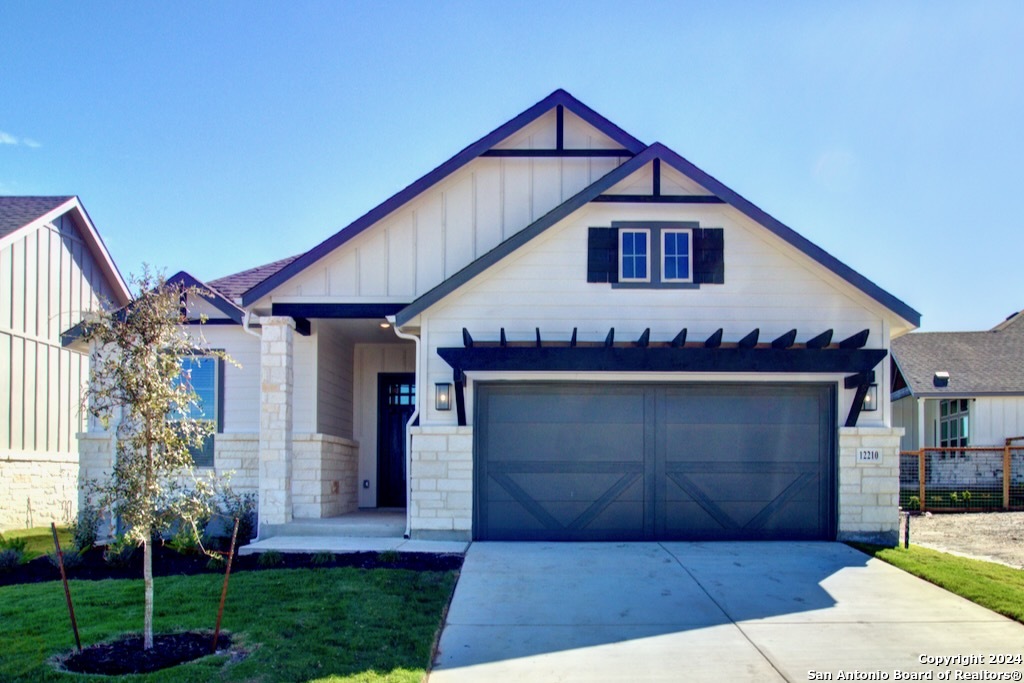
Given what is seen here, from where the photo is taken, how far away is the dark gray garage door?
484 inches

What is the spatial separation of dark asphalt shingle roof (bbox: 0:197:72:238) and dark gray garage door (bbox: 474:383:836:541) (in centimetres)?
1278

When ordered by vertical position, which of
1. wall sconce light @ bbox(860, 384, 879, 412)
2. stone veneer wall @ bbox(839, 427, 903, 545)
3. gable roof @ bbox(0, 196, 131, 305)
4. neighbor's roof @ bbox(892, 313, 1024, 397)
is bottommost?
stone veneer wall @ bbox(839, 427, 903, 545)

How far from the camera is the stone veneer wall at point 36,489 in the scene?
Answer: 61.1ft

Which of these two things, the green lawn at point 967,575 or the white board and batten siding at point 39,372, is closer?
the green lawn at point 967,575

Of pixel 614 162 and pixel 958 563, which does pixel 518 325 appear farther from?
pixel 958 563

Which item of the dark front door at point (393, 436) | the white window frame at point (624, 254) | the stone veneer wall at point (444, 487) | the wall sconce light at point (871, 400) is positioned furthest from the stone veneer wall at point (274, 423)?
the wall sconce light at point (871, 400)

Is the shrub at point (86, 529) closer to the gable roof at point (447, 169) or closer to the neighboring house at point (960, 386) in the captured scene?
the gable roof at point (447, 169)

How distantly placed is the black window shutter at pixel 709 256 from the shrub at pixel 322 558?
5933 millimetres

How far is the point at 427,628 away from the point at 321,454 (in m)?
5.76

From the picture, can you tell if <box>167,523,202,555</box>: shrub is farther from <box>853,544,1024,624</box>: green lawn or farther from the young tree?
<box>853,544,1024,624</box>: green lawn

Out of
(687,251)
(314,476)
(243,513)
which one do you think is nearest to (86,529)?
(243,513)

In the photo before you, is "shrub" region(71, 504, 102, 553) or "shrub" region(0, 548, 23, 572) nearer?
"shrub" region(0, 548, 23, 572)

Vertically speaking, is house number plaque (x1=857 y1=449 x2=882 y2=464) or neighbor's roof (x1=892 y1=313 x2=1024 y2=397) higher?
neighbor's roof (x1=892 y1=313 x2=1024 y2=397)

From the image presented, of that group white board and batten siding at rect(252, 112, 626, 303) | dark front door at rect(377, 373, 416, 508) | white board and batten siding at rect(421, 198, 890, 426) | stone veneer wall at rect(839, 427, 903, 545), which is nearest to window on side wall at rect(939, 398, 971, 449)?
stone veneer wall at rect(839, 427, 903, 545)
